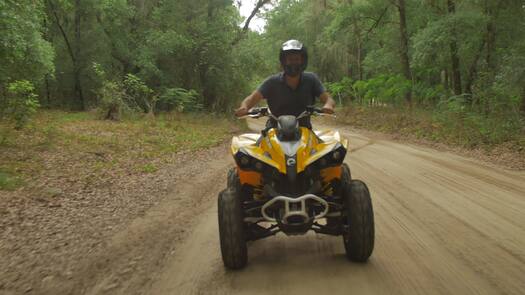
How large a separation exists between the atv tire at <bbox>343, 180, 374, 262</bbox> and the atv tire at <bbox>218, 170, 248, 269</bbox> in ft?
3.19

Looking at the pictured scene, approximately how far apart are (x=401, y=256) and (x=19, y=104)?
10348 mm

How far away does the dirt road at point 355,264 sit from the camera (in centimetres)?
374

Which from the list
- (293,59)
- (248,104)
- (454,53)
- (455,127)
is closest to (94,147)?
(248,104)

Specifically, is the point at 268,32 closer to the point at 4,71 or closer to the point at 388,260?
the point at 4,71

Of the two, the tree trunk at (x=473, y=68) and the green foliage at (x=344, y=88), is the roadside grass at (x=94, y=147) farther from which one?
the green foliage at (x=344, y=88)

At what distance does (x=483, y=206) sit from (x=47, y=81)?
1221 inches

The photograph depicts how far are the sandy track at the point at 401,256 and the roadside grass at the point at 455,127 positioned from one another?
17.9 feet

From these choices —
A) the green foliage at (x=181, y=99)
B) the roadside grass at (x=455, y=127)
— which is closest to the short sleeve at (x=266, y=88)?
the roadside grass at (x=455, y=127)

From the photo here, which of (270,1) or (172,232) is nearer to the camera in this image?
(172,232)

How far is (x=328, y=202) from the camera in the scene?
405 cm

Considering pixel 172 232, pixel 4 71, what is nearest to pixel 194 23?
pixel 4 71

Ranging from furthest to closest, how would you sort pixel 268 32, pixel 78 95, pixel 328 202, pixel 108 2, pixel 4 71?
pixel 268 32
pixel 78 95
pixel 108 2
pixel 4 71
pixel 328 202

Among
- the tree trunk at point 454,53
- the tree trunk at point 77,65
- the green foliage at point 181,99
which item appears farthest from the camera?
the tree trunk at point 77,65

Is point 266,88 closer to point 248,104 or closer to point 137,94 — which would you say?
point 248,104
